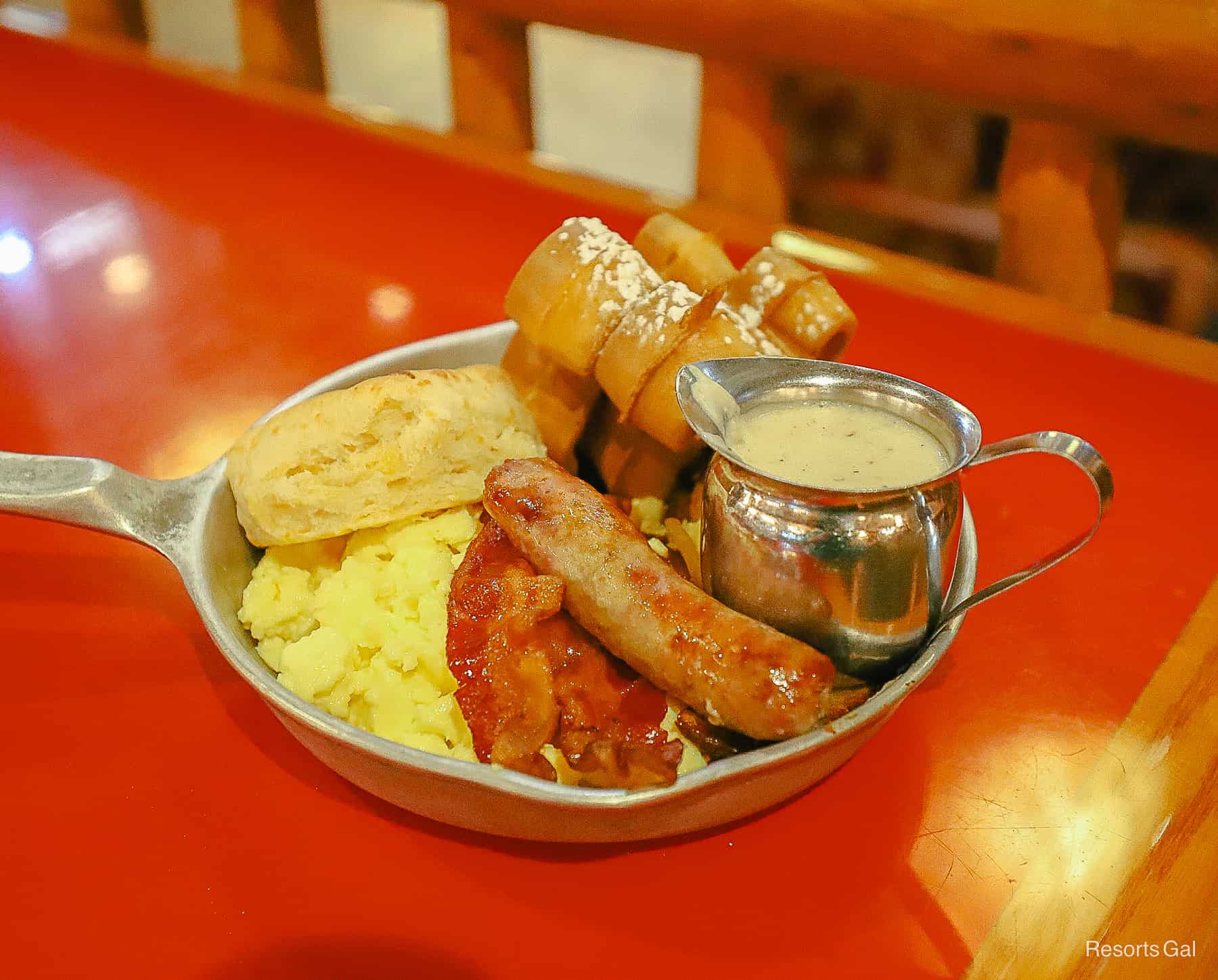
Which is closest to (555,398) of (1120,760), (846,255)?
(1120,760)

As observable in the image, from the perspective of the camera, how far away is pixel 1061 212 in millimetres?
3121

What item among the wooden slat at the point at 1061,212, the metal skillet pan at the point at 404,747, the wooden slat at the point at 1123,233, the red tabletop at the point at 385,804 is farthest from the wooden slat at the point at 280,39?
the metal skillet pan at the point at 404,747

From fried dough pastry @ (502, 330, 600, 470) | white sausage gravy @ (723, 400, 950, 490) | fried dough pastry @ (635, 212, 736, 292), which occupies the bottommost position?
fried dough pastry @ (502, 330, 600, 470)

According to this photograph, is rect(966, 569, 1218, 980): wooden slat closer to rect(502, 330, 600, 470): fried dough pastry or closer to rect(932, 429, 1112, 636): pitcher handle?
rect(932, 429, 1112, 636): pitcher handle

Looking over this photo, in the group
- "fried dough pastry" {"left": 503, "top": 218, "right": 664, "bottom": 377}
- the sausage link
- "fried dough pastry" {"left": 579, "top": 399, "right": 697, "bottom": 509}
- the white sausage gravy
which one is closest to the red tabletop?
the sausage link

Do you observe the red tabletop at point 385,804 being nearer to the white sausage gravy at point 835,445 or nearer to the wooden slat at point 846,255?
the wooden slat at point 846,255

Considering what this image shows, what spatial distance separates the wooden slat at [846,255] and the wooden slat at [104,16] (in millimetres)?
1228

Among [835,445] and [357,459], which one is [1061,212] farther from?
[357,459]

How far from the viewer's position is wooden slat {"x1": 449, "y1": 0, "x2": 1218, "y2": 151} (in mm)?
2619

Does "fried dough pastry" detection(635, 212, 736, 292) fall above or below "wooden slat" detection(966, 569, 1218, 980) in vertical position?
above

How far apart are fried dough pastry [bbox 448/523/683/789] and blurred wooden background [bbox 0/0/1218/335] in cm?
227

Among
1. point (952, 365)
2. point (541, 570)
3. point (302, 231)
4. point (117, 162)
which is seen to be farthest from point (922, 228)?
point (541, 570)

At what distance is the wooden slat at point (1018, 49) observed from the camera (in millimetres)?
2619

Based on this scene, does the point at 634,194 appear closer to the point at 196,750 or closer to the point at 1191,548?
the point at 1191,548
